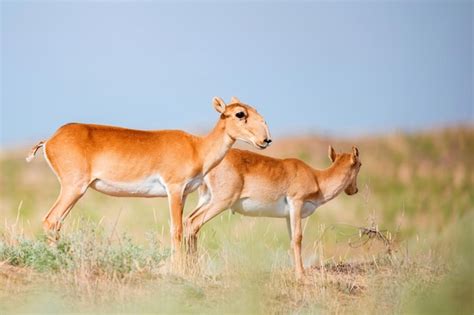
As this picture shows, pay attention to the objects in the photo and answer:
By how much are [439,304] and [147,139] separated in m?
5.46

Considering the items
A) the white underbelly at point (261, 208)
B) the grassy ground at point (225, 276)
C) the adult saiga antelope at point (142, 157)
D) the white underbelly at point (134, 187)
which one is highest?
the adult saiga antelope at point (142, 157)

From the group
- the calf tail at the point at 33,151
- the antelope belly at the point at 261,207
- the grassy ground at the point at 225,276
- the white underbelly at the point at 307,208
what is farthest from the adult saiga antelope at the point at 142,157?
the white underbelly at the point at 307,208

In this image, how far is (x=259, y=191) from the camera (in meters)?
16.3

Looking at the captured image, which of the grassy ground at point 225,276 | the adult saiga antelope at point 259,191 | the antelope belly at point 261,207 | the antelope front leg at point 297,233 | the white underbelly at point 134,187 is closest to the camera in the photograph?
the grassy ground at point 225,276

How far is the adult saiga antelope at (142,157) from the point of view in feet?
47.2

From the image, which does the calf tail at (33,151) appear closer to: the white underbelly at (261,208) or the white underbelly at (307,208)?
the white underbelly at (261,208)

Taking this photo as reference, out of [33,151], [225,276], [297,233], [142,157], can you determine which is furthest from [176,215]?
[33,151]

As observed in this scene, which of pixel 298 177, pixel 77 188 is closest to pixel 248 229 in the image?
pixel 298 177

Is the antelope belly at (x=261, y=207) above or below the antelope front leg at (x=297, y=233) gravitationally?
above

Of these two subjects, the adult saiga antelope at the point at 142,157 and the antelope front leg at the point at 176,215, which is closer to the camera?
the adult saiga antelope at the point at 142,157

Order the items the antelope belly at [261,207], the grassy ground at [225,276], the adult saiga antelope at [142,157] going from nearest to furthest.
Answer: the grassy ground at [225,276] → the adult saiga antelope at [142,157] → the antelope belly at [261,207]

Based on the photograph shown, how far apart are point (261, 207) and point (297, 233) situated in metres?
0.78

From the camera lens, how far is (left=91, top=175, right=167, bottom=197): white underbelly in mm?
14711

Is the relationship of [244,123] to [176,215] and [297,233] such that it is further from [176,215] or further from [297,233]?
[297,233]
